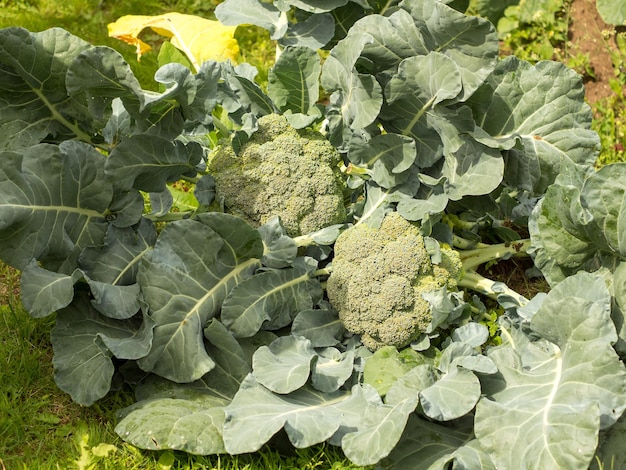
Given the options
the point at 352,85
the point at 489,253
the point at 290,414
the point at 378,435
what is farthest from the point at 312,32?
the point at 378,435

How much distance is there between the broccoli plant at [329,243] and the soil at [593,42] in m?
1.53

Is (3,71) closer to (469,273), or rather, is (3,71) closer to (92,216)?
(92,216)

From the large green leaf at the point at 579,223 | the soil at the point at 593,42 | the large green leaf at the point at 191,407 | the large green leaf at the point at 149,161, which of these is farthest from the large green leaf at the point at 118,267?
the soil at the point at 593,42

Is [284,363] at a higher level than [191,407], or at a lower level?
higher

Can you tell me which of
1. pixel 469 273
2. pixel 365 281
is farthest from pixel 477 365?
pixel 469 273

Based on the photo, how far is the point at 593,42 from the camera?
197 inches

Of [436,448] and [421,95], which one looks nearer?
[436,448]

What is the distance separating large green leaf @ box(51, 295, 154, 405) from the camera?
3018 mm

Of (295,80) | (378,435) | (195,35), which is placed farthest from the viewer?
(195,35)

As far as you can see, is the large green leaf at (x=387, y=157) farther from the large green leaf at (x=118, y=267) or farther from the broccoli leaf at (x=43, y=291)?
the broccoli leaf at (x=43, y=291)

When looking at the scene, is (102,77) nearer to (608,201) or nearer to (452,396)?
(452,396)

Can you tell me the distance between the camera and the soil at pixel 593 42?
4.87 m

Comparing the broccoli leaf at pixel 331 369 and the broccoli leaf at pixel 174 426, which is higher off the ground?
the broccoli leaf at pixel 331 369

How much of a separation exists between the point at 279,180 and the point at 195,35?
1464mm
